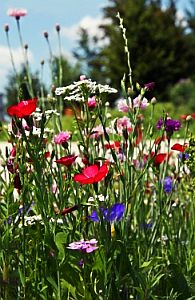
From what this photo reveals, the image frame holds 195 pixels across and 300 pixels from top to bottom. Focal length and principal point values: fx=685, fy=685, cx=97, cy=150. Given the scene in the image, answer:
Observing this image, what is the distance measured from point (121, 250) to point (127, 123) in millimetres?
789

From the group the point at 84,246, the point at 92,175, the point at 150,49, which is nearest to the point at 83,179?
the point at 92,175

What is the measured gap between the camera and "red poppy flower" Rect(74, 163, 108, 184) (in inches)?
69.6

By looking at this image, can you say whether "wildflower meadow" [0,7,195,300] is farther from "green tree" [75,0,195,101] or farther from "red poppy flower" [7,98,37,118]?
"green tree" [75,0,195,101]

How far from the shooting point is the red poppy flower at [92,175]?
69.6 inches

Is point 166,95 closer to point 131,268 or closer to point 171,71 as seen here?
point 171,71

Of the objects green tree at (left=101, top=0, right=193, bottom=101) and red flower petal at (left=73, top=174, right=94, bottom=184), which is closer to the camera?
red flower petal at (left=73, top=174, right=94, bottom=184)

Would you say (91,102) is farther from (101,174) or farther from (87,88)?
(101,174)

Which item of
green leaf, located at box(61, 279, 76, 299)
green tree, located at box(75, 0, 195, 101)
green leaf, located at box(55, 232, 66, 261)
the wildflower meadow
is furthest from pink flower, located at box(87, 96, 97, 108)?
green tree, located at box(75, 0, 195, 101)

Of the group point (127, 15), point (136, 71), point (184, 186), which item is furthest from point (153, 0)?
point (184, 186)

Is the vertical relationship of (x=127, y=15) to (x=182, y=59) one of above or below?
above

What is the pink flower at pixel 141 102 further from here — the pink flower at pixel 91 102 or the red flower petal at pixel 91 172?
the red flower petal at pixel 91 172

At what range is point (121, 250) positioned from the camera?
6.44ft

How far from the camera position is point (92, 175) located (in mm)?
1810

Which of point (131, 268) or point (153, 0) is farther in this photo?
point (153, 0)
